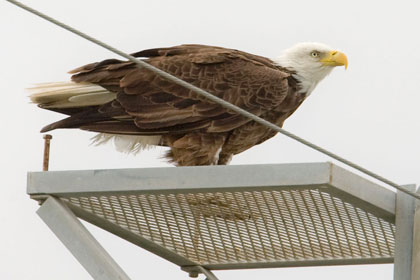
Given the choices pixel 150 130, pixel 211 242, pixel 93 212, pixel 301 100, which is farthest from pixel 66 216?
pixel 301 100

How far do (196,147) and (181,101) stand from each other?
341 millimetres

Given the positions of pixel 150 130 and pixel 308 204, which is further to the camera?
Result: pixel 150 130

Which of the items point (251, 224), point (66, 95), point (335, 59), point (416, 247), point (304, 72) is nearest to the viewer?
point (416, 247)

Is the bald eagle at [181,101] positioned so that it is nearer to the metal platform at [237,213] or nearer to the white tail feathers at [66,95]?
the white tail feathers at [66,95]

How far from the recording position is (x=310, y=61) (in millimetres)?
8039

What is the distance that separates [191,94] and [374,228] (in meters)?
2.76

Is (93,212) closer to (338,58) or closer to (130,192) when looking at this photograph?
(130,192)

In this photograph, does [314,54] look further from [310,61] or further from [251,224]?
[251,224]

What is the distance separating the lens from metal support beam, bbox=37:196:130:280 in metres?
4.46

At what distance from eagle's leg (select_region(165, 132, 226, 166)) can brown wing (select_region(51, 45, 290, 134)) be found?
70 mm

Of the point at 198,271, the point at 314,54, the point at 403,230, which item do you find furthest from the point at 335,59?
the point at 403,230

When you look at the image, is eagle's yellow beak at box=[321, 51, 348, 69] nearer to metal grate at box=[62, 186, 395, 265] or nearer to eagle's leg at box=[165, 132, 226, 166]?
eagle's leg at box=[165, 132, 226, 166]

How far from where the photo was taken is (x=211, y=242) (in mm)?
5219

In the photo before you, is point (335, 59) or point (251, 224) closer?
point (251, 224)
